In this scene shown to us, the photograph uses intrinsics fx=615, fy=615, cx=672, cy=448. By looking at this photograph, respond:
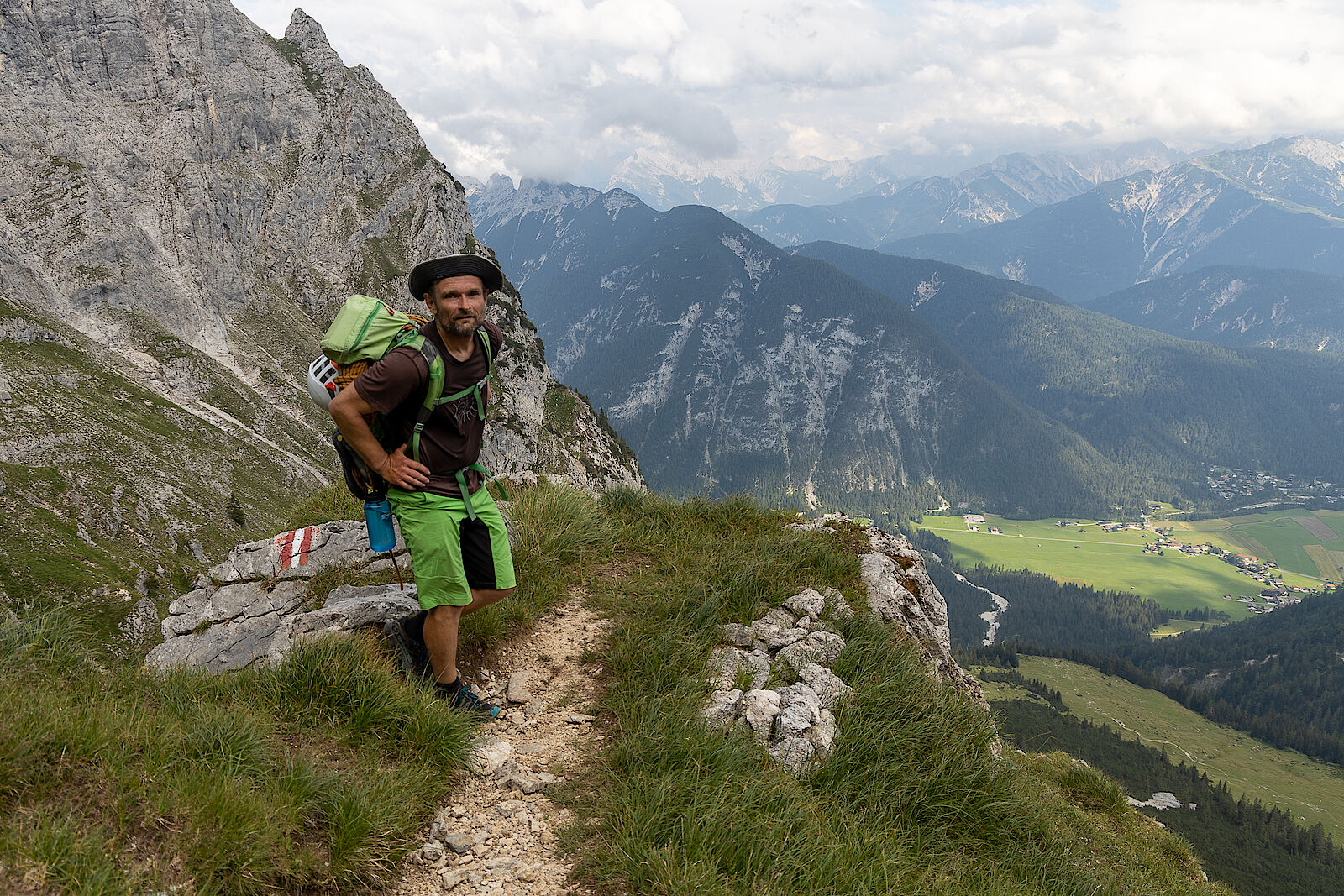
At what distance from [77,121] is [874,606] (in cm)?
15993

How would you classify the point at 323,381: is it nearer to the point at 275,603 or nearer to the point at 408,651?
the point at 408,651

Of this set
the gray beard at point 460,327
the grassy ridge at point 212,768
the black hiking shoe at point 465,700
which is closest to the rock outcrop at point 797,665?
the black hiking shoe at point 465,700

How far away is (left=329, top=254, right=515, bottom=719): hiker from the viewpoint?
4664mm

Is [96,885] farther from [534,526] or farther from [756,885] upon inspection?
[534,526]

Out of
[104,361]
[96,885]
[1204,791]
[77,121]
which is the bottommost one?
[1204,791]

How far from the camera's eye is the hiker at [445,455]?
4664 millimetres

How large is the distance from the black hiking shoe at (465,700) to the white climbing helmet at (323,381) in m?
2.58

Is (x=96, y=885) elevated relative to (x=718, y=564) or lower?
lower

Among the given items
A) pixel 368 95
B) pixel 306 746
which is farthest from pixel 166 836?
pixel 368 95

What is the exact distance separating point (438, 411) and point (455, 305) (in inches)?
34.3

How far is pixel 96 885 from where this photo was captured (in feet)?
8.36

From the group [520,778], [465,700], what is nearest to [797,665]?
[520,778]

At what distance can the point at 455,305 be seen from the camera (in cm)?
492

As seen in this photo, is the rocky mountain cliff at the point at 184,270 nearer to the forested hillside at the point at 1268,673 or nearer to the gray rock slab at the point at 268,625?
the gray rock slab at the point at 268,625
